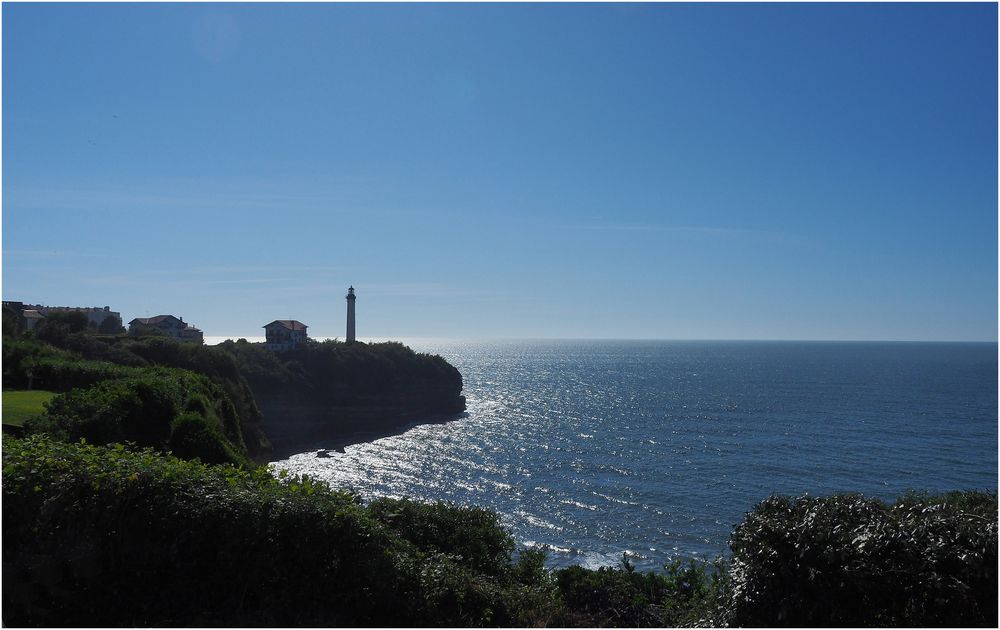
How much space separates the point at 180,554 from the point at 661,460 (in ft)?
149

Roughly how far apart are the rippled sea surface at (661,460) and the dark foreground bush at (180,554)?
19.4 metres

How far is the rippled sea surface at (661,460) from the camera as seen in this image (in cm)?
3306

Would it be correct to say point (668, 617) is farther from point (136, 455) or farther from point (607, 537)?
point (607, 537)

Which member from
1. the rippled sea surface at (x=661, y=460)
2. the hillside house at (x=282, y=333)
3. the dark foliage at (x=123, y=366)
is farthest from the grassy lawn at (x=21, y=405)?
the hillside house at (x=282, y=333)

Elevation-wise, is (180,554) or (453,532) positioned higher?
(180,554)

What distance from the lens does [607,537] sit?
30.9 metres

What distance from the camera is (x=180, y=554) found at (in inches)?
281

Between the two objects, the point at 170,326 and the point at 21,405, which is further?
the point at 170,326

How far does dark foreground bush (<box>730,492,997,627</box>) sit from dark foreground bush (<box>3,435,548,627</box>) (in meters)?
3.79

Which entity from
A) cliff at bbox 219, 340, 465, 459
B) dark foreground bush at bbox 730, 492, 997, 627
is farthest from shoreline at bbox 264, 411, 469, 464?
dark foreground bush at bbox 730, 492, 997, 627

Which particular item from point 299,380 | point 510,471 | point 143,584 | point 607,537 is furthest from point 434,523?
point 299,380

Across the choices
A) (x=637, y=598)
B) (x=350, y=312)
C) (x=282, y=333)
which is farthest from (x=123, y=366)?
(x=350, y=312)

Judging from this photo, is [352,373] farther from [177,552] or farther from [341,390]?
[177,552]

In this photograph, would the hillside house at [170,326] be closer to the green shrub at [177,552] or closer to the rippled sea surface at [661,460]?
the rippled sea surface at [661,460]
